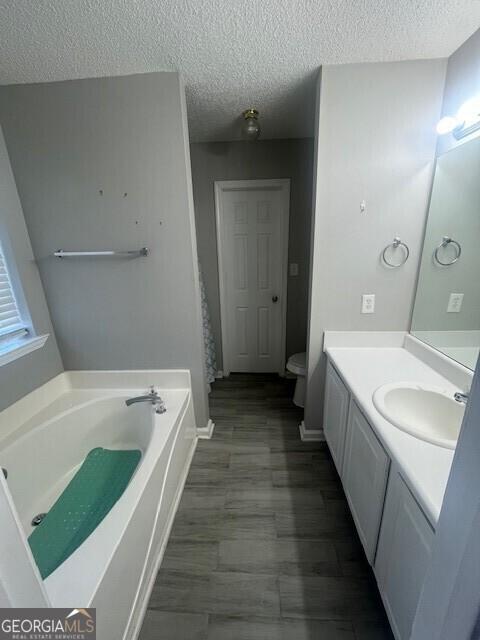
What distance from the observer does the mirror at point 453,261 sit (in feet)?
4.05

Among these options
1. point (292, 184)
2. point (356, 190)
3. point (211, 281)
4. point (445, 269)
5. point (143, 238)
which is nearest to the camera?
point (445, 269)

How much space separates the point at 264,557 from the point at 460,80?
2.59 metres

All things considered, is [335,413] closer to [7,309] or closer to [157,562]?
[157,562]

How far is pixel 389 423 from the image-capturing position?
3.44 ft

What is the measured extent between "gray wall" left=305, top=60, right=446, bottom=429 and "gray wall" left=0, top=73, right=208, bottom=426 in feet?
2.77

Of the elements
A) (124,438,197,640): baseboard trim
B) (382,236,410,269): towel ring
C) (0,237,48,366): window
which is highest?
(382,236,410,269): towel ring

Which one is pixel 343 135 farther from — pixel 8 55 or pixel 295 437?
pixel 295 437

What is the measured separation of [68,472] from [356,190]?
2484mm

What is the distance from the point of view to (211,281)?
283 cm

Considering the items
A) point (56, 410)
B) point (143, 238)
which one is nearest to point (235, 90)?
point (143, 238)

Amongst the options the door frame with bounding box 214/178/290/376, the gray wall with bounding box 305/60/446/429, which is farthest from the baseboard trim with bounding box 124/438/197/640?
the door frame with bounding box 214/178/290/376

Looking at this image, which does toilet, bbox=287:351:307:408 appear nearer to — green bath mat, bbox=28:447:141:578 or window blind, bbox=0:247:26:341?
green bath mat, bbox=28:447:141:578

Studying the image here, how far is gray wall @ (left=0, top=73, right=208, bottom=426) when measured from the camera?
4.95 ft

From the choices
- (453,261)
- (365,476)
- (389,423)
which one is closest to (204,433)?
(365,476)
